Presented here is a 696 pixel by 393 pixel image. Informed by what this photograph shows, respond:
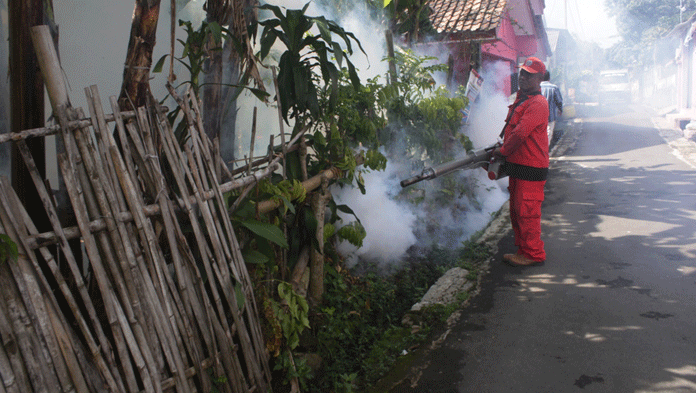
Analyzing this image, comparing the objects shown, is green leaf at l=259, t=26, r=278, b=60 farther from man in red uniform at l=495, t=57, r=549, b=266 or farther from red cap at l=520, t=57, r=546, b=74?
red cap at l=520, t=57, r=546, b=74

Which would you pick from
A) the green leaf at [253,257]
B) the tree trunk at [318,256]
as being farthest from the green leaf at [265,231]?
the tree trunk at [318,256]

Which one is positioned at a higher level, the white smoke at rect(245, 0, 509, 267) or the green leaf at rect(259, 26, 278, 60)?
the green leaf at rect(259, 26, 278, 60)

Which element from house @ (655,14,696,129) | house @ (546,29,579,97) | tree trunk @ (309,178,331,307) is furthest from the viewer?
house @ (546,29,579,97)

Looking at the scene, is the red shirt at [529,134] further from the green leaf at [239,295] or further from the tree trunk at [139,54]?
the tree trunk at [139,54]

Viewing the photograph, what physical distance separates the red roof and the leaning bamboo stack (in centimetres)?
844

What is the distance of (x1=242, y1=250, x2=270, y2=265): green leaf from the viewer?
2.99 meters

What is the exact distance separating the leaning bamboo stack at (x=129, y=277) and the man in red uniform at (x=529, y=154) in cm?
313

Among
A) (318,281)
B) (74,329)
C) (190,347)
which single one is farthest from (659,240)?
(74,329)

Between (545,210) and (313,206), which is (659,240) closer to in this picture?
(545,210)

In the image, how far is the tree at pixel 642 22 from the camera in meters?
33.0

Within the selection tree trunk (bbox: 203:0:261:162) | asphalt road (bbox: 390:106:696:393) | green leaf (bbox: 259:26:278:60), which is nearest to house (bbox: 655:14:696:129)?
asphalt road (bbox: 390:106:696:393)

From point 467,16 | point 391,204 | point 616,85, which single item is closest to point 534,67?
point 391,204

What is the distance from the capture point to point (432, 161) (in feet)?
21.3

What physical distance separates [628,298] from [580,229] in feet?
7.36
